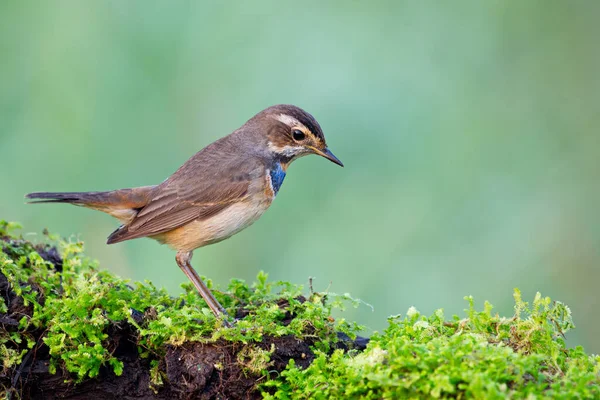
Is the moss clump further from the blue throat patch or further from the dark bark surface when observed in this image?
the blue throat patch

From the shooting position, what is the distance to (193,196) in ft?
20.2

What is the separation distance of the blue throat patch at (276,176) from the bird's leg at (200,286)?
102 cm

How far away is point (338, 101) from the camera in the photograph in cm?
754

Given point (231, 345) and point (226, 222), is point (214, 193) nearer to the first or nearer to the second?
point (226, 222)

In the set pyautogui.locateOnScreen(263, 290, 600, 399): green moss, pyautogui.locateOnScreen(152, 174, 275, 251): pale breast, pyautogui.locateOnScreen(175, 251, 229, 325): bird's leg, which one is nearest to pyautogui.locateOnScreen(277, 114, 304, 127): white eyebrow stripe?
pyautogui.locateOnScreen(152, 174, 275, 251): pale breast

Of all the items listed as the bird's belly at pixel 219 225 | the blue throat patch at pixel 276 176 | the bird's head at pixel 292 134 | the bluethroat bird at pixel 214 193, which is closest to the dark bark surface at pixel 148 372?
the bluethroat bird at pixel 214 193

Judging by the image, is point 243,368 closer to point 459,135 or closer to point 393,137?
point 393,137

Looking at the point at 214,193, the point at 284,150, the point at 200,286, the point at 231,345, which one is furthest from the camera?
the point at 284,150

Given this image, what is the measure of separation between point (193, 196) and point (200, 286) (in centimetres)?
97

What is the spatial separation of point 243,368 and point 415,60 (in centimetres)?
464

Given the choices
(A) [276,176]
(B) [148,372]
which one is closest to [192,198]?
(A) [276,176]

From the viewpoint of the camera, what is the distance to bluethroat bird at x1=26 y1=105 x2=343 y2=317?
6.05 metres

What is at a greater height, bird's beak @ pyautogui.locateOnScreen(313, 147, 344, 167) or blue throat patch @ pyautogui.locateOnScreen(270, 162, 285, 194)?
bird's beak @ pyautogui.locateOnScreen(313, 147, 344, 167)

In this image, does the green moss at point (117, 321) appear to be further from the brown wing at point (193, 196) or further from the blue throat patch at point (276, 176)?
the blue throat patch at point (276, 176)
